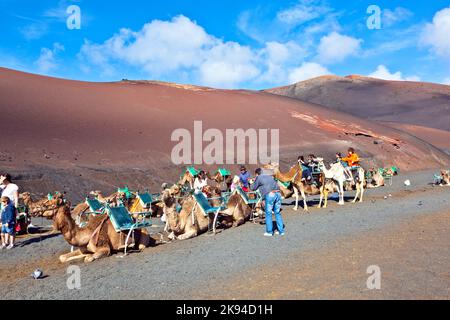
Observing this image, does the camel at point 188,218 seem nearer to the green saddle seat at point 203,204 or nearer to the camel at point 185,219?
the camel at point 185,219

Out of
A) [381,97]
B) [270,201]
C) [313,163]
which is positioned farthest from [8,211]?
[381,97]

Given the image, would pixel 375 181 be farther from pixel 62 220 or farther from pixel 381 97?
pixel 381 97

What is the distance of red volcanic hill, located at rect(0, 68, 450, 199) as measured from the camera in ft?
75.2

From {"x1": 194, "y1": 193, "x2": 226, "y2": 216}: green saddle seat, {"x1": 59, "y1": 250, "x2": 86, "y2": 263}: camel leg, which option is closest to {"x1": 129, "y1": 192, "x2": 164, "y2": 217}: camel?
{"x1": 194, "y1": 193, "x2": 226, "y2": 216}: green saddle seat

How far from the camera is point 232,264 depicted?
311 inches

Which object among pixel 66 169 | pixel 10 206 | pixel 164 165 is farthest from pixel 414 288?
pixel 164 165

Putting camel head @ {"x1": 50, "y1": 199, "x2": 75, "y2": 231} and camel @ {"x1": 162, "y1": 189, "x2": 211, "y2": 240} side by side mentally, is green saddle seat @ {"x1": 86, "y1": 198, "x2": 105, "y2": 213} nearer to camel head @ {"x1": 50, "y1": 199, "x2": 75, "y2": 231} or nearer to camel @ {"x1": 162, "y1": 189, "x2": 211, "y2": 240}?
camel @ {"x1": 162, "y1": 189, "x2": 211, "y2": 240}

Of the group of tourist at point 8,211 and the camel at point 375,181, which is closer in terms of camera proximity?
the group of tourist at point 8,211

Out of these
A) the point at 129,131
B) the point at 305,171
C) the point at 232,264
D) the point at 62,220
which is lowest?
the point at 232,264

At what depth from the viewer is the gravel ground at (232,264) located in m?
6.26

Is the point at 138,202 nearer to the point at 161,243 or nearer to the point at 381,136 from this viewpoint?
the point at 161,243

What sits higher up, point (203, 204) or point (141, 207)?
point (203, 204)

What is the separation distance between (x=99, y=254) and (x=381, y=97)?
5457 inches

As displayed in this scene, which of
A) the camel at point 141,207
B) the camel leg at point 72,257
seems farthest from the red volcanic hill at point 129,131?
the camel leg at point 72,257
